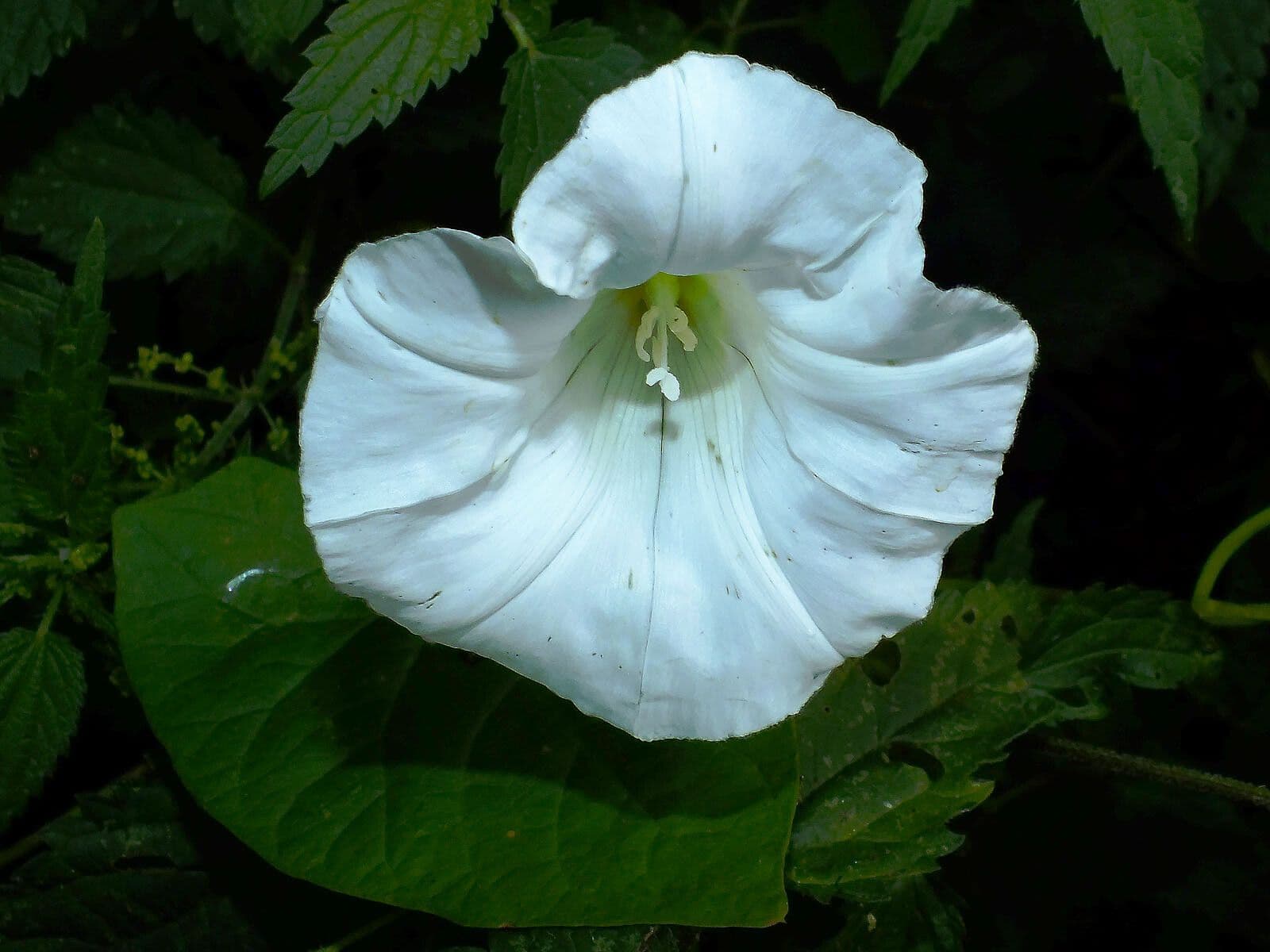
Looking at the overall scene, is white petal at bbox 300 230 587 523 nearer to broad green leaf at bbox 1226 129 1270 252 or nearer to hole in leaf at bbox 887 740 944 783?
hole in leaf at bbox 887 740 944 783

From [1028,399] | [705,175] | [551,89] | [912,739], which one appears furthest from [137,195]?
[1028,399]

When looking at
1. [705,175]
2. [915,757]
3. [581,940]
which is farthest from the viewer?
[915,757]

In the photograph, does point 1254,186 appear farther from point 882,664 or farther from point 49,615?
point 49,615

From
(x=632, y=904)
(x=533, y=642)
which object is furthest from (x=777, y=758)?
(x=533, y=642)

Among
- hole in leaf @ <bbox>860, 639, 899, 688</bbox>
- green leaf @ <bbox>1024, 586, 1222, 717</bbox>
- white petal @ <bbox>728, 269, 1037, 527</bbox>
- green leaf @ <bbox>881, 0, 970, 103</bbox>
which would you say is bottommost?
hole in leaf @ <bbox>860, 639, 899, 688</bbox>

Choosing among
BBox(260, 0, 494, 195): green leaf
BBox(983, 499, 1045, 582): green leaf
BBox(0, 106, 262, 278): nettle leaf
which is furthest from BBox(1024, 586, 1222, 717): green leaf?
BBox(0, 106, 262, 278): nettle leaf

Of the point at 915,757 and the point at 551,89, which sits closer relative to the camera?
the point at 551,89

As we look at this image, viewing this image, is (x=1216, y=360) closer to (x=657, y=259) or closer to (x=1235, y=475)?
(x=1235, y=475)
